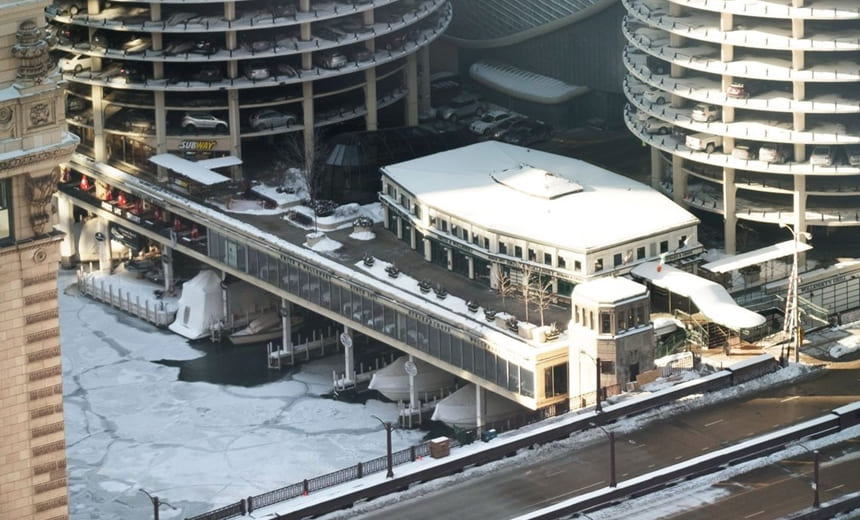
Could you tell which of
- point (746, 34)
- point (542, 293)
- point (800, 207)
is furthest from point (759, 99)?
point (542, 293)

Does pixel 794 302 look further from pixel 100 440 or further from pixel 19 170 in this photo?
pixel 19 170

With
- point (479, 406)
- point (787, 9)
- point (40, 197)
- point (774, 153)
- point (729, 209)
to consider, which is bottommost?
point (479, 406)

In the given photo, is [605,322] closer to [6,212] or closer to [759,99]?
[759,99]

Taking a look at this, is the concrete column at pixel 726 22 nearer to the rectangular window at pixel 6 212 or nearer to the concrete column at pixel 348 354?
the concrete column at pixel 348 354

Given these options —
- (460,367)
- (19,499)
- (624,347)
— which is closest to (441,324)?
(460,367)

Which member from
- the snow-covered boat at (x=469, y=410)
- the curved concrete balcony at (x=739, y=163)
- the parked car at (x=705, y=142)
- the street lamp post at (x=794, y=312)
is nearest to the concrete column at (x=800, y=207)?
the curved concrete balcony at (x=739, y=163)

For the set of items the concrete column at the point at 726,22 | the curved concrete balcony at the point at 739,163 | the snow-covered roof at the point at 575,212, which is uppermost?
the concrete column at the point at 726,22

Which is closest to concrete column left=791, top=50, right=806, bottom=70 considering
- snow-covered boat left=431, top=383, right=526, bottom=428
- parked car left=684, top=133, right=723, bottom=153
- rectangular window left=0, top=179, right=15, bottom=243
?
parked car left=684, top=133, right=723, bottom=153
